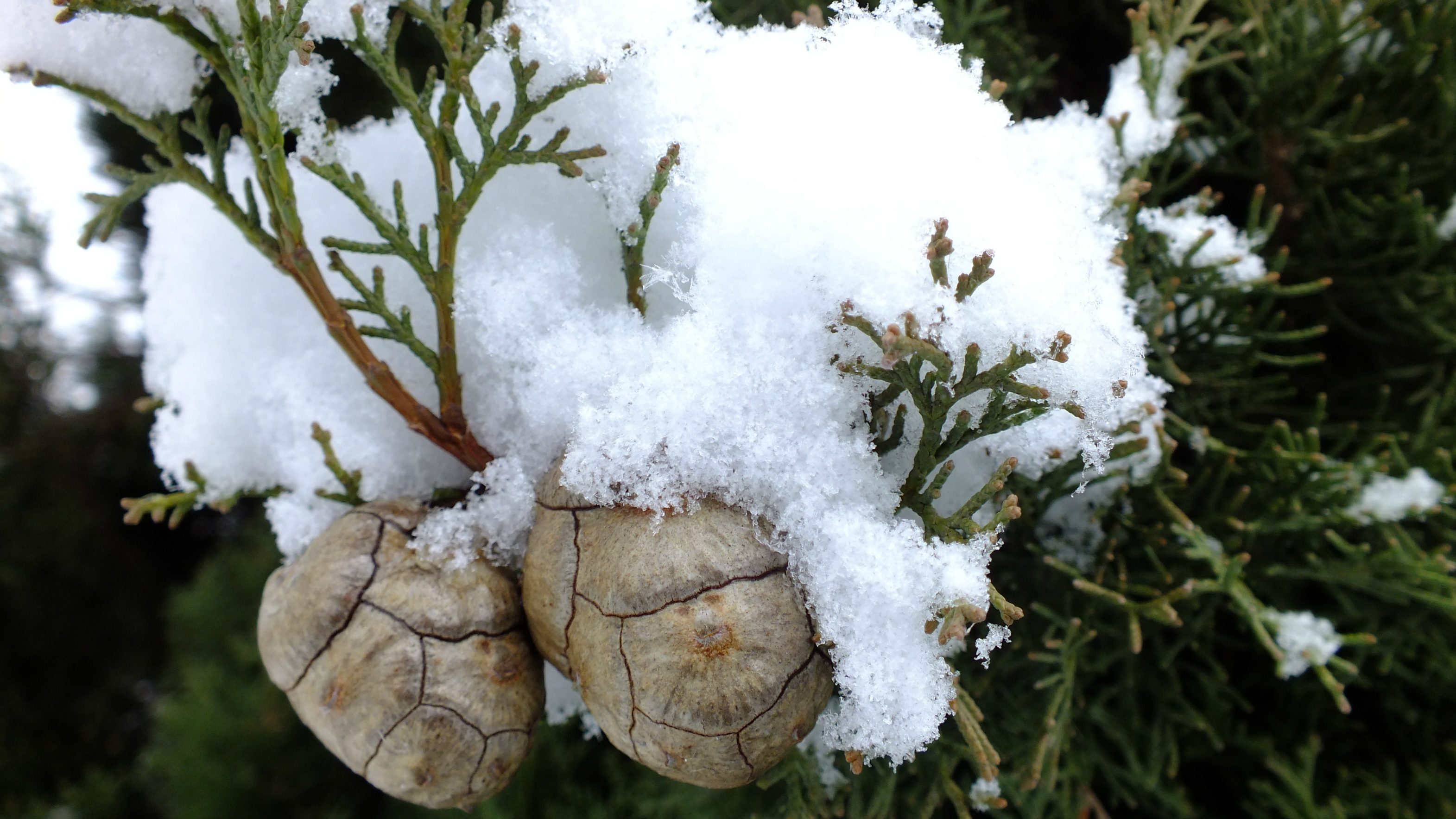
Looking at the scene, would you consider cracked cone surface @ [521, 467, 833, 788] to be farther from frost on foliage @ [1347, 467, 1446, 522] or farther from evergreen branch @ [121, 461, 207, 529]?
frost on foliage @ [1347, 467, 1446, 522]

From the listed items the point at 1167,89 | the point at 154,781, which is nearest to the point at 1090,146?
the point at 1167,89

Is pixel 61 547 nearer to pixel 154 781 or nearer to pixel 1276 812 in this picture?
pixel 154 781

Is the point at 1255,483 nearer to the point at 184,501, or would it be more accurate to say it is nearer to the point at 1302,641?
the point at 1302,641

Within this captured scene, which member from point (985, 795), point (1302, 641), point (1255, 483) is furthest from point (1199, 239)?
point (985, 795)

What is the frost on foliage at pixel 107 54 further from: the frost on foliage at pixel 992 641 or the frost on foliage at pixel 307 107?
the frost on foliage at pixel 992 641

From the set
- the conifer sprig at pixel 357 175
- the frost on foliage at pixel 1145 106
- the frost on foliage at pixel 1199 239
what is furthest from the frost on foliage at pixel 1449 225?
the conifer sprig at pixel 357 175

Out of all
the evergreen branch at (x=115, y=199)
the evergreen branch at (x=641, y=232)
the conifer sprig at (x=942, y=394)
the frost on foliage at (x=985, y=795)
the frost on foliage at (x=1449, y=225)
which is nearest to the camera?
the conifer sprig at (x=942, y=394)

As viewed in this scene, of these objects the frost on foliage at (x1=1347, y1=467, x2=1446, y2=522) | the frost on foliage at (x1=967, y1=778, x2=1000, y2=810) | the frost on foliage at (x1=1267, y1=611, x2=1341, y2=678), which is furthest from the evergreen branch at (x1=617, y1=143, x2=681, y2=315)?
the frost on foliage at (x1=1347, y1=467, x2=1446, y2=522)
